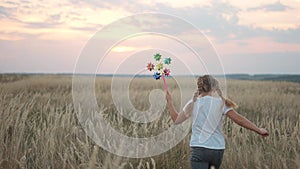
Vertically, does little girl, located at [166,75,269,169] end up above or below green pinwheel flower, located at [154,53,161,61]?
below

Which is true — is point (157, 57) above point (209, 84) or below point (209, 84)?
above

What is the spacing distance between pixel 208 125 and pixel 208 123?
2 cm

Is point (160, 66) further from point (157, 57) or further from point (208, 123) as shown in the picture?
point (208, 123)

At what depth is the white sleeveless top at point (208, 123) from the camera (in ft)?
11.6

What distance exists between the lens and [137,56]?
4.15 metres

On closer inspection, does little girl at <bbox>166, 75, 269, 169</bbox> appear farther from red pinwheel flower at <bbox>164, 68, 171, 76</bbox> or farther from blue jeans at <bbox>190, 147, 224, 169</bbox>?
red pinwheel flower at <bbox>164, 68, 171, 76</bbox>

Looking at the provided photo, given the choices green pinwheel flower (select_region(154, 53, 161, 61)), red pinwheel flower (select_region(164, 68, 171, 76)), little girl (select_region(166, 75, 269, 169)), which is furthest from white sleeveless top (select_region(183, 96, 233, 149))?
green pinwheel flower (select_region(154, 53, 161, 61))

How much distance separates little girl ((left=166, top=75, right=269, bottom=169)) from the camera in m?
3.53

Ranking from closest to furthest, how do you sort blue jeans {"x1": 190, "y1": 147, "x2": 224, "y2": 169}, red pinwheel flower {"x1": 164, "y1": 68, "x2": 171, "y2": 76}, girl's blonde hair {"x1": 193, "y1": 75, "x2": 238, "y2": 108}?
blue jeans {"x1": 190, "y1": 147, "x2": 224, "y2": 169} → girl's blonde hair {"x1": 193, "y1": 75, "x2": 238, "y2": 108} → red pinwheel flower {"x1": 164, "y1": 68, "x2": 171, "y2": 76}

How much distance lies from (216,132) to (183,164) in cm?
99

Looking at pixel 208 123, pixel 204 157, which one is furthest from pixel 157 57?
pixel 204 157

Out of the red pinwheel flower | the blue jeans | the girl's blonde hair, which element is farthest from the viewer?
the red pinwheel flower

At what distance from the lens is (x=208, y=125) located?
3.59m

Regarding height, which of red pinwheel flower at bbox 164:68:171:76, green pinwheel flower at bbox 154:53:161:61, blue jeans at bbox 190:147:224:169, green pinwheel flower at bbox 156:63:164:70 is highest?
green pinwheel flower at bbox 154:53:161:61
